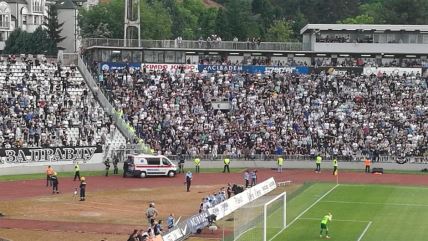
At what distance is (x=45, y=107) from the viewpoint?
3014 inches

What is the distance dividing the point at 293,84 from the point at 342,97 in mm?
5087

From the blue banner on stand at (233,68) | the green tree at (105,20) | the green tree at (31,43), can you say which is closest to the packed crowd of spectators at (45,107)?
the blue banner on stand at (233,68)

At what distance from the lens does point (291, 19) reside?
171 meters

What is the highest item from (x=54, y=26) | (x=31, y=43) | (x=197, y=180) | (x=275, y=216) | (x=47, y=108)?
(x=54, y=26)

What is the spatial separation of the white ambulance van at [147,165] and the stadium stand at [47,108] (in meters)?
7.66

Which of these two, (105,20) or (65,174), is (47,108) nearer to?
(65,174)

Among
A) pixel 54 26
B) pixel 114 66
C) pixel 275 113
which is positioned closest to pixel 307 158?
pixel 275 113

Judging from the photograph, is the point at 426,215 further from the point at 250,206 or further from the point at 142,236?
the point at 142,236

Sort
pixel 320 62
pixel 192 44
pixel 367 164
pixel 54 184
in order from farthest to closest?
pixel 320 62 < pixel 192 44 < pixel 367 164 < pixel 54 184

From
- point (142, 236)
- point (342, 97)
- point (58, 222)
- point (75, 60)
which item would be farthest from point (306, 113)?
point (142, 236)

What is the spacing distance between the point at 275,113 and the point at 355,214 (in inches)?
1319

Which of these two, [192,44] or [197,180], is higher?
[192,44]

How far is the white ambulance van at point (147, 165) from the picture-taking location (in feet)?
220

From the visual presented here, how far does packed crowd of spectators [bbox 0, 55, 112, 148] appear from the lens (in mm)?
72875
